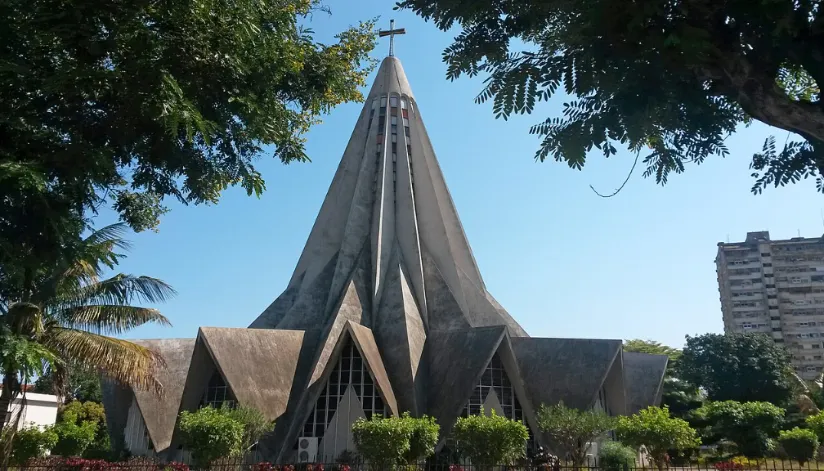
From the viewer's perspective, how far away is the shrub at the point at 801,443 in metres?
24.8

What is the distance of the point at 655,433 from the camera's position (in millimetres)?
18750

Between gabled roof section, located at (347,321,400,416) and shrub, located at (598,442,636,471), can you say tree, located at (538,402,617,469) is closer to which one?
shrub, located at (598,442,636,471)

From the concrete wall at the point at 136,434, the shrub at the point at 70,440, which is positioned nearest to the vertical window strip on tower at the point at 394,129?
the concrete wall at the point at 136,434

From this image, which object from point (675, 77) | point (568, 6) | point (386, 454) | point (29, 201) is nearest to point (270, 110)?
point (29, 201)

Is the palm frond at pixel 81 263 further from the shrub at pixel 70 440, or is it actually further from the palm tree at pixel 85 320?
the shrub at pixel 70 440

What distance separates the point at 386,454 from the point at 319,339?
957cm

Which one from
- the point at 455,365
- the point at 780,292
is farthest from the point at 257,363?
the point at 780,292

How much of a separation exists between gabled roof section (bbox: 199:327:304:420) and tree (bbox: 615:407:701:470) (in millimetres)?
11734

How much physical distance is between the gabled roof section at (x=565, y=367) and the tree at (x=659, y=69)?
16.0m

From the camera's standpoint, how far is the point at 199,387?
23.7 m

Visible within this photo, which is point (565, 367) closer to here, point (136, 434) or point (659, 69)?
point (136, 434)

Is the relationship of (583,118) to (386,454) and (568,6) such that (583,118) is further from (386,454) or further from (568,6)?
(386,454)

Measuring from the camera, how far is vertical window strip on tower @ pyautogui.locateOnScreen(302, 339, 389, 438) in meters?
22.9

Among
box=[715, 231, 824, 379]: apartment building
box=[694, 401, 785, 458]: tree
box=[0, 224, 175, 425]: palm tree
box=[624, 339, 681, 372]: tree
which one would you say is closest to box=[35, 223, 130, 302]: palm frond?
box=[0, 224, 175, 425]: palm tree
